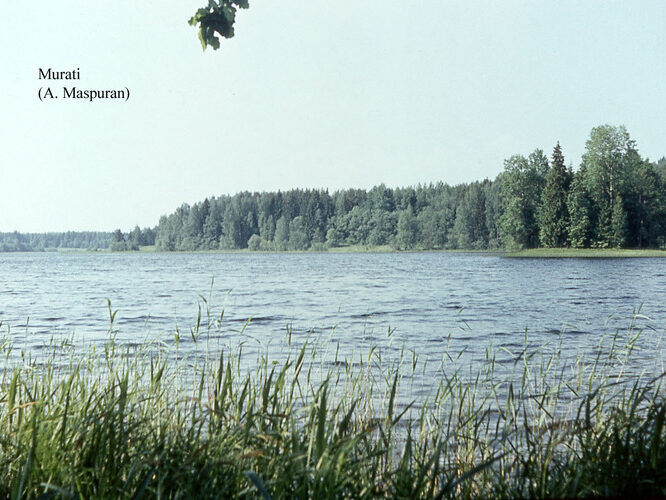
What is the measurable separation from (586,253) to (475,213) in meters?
39.6

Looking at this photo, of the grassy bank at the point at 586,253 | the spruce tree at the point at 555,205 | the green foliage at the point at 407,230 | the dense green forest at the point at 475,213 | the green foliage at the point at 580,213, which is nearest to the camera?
the grassy bank at the point at 586,253

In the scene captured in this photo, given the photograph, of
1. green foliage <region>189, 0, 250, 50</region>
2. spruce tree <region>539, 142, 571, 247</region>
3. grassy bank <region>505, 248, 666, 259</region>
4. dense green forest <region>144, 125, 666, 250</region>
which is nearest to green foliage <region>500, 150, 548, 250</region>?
dense green forest <region>144, 125, 666, 250</region>

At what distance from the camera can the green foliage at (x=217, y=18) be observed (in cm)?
415

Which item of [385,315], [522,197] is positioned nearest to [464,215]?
[522,197]

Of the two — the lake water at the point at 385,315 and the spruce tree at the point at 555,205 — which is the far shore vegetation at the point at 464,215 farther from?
the lake water at the point at 385,315

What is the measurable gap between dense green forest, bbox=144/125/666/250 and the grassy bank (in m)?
0.72

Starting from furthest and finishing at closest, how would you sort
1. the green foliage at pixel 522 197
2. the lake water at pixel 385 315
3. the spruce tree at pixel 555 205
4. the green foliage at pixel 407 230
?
the green foliage at pixel 407 230 < the green foliage at pixel 522 197 < the spruce tree at pixel 555 205 < the lake water at pixel 385 315

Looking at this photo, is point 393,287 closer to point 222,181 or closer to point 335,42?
point 335,42

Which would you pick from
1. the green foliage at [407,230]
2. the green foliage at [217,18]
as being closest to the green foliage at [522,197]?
the green foliage at [407,230]

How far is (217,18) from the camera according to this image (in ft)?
13.7

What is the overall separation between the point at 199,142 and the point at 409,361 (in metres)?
89.8

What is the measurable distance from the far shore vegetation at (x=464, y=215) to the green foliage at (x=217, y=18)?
65019mm

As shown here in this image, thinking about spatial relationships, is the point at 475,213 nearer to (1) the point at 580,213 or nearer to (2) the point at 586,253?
(2) the point at 586,253

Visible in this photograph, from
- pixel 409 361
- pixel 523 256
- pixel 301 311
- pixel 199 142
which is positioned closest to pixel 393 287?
pixel 301 311
